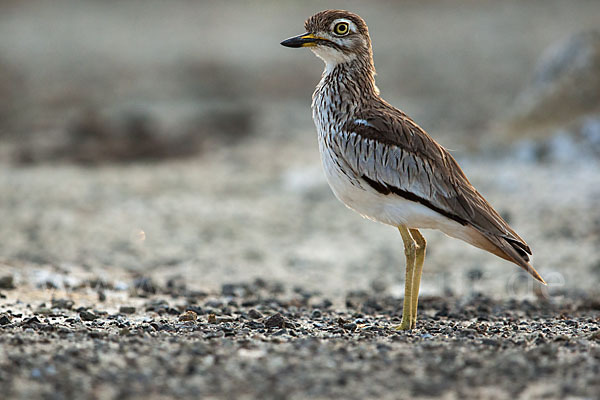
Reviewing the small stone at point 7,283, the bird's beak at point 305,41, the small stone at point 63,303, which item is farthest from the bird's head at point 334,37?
the small stone at point 7,283

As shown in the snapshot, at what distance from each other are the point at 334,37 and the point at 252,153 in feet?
27.5

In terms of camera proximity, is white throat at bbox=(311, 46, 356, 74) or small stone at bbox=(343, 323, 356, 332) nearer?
small stone at bbox=(343, 323, 356, 332)

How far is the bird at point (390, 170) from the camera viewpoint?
4613mm

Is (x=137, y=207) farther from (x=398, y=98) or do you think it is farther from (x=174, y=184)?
(x=398, y=98)

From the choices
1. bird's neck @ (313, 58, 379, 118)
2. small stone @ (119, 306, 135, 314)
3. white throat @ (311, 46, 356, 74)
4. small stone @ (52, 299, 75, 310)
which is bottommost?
small stone @ (52, 299, 75, 310)

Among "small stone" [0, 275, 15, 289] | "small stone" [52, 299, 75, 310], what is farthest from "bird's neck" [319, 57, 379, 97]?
"small stone" [0, 275, 15, 289]

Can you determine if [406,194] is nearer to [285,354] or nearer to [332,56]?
[332,56]

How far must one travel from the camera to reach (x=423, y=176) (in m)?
4.68

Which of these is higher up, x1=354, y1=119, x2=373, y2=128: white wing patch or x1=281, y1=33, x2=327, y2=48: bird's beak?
x1=281, y1=33, x2=327, y2=48: bird's beak

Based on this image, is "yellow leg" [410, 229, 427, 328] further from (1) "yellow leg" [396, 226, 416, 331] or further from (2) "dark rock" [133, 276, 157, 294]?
(2) "dark rock" [133, 276, 157, 294]

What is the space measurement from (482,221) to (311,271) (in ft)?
11.5

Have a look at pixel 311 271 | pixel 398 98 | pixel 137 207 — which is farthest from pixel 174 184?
pixel 398 98

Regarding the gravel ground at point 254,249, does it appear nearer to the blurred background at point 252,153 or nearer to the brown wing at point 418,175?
the blurred background at point 252,153

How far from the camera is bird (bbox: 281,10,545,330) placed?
461 centimetres
